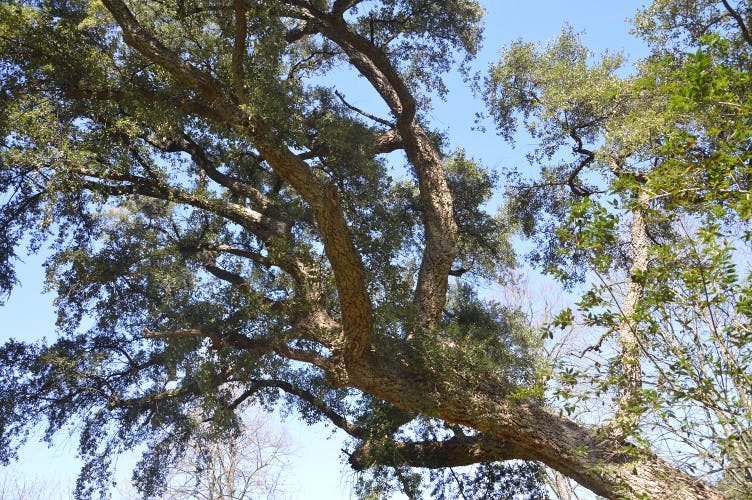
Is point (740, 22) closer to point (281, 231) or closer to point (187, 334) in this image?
point (281, 231)

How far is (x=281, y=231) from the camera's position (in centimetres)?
855

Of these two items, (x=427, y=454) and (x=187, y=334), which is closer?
(x=187, y=334)

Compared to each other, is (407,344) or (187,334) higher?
(187,334)

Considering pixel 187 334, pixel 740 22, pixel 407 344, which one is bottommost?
pixel 407 344

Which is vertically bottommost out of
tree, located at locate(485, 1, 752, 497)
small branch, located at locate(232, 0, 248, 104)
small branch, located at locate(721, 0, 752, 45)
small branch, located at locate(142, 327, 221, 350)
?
tree, located at locate(485, 1, 752, 497)

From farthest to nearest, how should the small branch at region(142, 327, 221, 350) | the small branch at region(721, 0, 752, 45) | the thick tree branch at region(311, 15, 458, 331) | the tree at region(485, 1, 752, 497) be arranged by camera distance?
the thick tree branch at region(311, 15, 458, 331), the small branch at region(142, 327, 221, 350), the small branch at region(721, 0, 752, 45), the tree at region(485, 1, 752, 497)

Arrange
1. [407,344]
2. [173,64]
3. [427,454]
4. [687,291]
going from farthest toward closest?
[427,454] → [407,344] → [173,64] → [687,291]

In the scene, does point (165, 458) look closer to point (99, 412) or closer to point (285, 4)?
point (99, 412)

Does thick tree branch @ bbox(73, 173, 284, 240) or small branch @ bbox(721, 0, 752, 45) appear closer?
small branch @ bbox(721, 0, 752, 45)

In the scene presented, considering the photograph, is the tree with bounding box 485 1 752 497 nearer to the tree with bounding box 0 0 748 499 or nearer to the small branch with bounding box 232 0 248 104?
the tree with bounding box 0 0 748 499

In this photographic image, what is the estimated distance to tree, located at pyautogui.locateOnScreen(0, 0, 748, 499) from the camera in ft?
24.1

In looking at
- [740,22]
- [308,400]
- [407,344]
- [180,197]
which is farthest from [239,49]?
[308,400]

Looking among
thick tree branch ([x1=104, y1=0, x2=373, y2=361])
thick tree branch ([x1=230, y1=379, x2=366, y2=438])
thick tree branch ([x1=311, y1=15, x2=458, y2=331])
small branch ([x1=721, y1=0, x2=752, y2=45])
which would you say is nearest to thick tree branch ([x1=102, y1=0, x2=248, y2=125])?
thick tree branch ([x1=104, y1=0, x2=373, y2=361])

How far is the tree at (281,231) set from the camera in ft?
24.1
